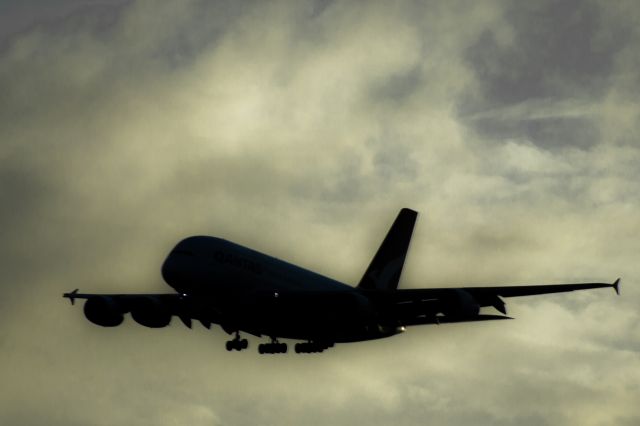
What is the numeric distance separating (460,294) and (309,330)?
1238 centimetres

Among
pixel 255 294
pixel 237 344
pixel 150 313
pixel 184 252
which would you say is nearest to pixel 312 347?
pixel 237 344

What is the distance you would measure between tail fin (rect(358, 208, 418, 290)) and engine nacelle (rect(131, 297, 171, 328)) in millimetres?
18790

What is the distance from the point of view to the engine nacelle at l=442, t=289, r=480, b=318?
75938 millimetres

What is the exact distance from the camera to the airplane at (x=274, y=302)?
76.9 meters

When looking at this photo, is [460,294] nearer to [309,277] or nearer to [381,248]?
[309,277]

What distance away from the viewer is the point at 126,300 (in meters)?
85.8

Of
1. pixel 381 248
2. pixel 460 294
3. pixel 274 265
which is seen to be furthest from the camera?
pixel 381 248

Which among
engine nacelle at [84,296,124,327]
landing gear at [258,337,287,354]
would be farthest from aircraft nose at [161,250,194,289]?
landing gear at [258,337,287,354]

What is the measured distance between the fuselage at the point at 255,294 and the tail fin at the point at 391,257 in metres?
13.0

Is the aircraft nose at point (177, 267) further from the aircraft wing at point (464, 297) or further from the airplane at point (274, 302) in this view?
the aircraft wing at point (464, 297)

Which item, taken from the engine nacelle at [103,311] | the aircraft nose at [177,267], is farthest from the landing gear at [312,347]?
the engine nacelle at [103,311]

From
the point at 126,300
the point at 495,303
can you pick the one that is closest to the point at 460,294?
the point at 495,303

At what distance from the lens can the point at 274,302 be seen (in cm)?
7950

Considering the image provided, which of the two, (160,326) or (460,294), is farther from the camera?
(160,326)
